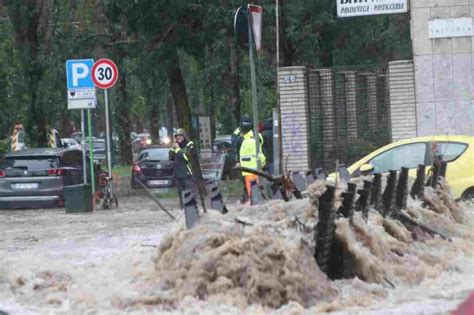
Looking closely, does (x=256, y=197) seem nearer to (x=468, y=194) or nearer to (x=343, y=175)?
(x=343, y=175)

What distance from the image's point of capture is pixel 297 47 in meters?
27.5

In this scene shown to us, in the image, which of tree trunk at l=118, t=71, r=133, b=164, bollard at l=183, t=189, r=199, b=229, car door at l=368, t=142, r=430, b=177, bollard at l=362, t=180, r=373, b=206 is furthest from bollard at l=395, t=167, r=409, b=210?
tree trunk at l=118, t=71, r=133, b=164

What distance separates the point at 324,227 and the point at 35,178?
14.3m

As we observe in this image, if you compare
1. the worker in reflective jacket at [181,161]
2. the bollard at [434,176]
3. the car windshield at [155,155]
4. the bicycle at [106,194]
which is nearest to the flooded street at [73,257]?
the worker in reflective jacket at [181,161]

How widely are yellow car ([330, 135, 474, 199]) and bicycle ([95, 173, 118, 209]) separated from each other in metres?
7.62

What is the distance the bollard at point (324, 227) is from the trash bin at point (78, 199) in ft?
40.5

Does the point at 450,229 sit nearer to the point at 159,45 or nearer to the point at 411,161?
the point at 411,161

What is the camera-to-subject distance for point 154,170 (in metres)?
30.8

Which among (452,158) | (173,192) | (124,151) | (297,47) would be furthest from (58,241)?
(124,151)

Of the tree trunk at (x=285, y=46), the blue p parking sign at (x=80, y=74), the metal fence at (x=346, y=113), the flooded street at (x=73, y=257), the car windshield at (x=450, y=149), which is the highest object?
the tree trunk at (x=285, y=46)

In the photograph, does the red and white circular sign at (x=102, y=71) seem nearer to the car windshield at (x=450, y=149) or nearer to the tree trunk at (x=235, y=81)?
the car windshield at (x=450, y=149)

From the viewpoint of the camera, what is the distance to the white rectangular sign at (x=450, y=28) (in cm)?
1884

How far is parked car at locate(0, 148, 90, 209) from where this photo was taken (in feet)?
70.8

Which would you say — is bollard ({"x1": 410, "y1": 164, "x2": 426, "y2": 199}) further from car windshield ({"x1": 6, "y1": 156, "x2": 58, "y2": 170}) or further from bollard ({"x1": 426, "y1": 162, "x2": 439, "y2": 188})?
car windshield ({"x1": 6, "y1": 156, "x2": 58, "y2": 170})
